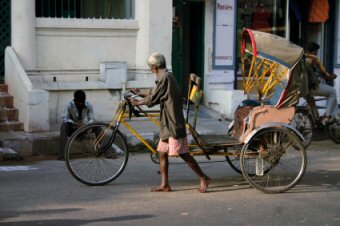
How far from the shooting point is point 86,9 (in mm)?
13734

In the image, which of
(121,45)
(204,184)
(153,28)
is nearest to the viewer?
(204,184)

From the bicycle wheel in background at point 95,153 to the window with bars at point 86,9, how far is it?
219 inches

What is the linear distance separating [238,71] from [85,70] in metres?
3.77

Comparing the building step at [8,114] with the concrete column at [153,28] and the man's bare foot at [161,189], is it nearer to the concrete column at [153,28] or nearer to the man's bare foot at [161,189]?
the concrete column at [153,28]

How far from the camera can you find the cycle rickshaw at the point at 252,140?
8.11m

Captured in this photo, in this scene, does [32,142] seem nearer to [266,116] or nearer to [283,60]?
[266,116]

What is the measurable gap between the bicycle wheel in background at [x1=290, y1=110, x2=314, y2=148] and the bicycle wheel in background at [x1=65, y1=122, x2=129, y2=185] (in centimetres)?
449

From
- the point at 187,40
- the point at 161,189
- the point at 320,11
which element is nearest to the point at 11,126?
the point at 161,189

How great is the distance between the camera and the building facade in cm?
1237

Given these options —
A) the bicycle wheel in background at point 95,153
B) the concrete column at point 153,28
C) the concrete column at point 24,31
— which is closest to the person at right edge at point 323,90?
the concrete column at point 153,28

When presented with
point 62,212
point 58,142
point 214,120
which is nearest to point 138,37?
point 214,120

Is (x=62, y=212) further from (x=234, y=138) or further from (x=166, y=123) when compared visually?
(x=234, y=138)

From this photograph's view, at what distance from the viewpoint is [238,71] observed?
49.8 feet

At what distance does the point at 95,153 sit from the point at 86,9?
615 centimetres
